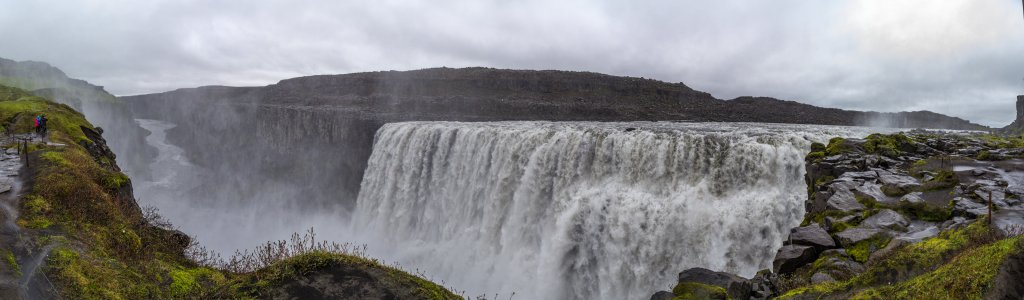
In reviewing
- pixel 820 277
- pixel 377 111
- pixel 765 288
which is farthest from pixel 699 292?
pixel 377 111

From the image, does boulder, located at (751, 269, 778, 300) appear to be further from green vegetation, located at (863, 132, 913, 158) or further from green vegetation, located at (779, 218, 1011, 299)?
green vegetation, located at (863, 132, 913, 158)

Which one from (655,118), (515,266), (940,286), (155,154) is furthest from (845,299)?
(155,154)

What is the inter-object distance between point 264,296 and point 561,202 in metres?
16.5

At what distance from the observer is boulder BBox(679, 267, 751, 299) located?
8.67m

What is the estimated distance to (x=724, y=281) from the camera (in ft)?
32.1

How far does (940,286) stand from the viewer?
404cm

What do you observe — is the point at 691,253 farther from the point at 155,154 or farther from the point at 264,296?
the point at 155,154

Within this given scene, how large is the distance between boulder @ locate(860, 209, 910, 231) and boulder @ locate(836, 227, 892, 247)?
291mm

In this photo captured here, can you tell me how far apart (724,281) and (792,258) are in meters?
1.30

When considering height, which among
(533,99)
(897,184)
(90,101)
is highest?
(533,99)

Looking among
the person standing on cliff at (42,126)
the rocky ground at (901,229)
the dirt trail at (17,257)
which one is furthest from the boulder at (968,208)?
the person standing on cliff at (42,126)

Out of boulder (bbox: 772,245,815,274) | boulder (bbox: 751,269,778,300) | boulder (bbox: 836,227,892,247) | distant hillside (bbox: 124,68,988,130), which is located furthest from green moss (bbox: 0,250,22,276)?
distant hillside (bbox: 124,68,988,130)

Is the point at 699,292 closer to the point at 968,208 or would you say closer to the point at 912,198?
the point at 968,208

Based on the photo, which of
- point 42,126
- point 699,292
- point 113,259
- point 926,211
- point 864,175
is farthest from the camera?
point 42,126
